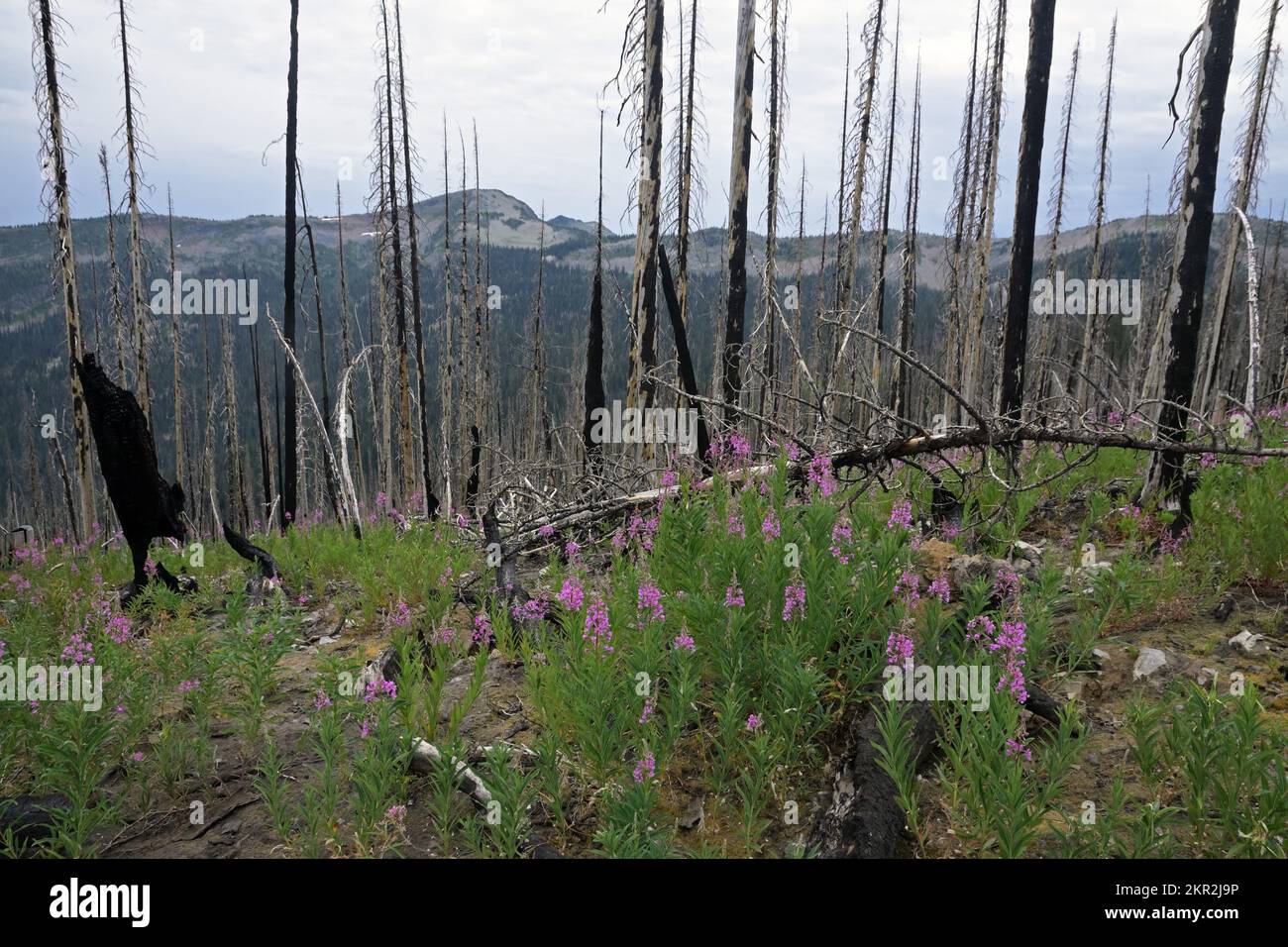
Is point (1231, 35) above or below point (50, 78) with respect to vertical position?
below

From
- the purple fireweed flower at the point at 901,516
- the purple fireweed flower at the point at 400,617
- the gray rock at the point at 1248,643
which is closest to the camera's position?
the purple fireweed flower at the point at 901,516

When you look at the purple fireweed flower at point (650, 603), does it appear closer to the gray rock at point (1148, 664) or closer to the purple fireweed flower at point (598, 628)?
the purple fireweed flower at point (598, 628)

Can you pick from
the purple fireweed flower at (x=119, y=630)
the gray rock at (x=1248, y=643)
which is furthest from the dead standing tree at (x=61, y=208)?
the gray rock at (x=1248, y=643)

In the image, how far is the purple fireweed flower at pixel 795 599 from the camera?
9.53ft

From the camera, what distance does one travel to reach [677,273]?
13.0 meters

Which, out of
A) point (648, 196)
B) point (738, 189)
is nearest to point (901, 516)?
point (648, 196)

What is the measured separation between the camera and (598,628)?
2.91m

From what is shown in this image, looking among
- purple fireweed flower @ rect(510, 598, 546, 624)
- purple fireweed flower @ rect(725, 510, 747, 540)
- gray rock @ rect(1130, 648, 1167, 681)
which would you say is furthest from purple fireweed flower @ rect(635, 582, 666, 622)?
gray rock @ rect(1130, 648, 1167, 681)

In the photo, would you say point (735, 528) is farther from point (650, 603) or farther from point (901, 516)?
point (901, 516)

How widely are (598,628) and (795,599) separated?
3.04ft

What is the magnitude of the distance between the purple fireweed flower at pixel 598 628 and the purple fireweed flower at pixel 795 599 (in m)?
0.83
